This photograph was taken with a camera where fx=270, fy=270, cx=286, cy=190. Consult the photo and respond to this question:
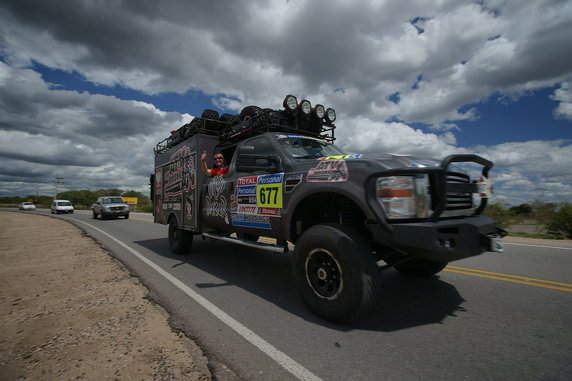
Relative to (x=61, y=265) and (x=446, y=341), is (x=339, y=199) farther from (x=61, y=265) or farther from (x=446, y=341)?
(x=61, y=265)

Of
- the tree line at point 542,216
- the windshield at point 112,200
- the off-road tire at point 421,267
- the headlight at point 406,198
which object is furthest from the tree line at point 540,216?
the windshield at point 112,200

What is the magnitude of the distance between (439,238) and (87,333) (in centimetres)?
325

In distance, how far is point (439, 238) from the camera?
2.24 metres

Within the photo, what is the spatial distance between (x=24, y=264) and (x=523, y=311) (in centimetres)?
816

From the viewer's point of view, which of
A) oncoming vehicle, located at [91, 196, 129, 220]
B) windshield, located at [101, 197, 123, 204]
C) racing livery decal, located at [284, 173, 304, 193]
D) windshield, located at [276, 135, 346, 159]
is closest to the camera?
racing livery decal, located at [284, 173, 304, 193]

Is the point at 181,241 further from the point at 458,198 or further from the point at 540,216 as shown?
the point at 540,216

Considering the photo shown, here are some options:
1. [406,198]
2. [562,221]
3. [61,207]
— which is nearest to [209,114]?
[406,198]

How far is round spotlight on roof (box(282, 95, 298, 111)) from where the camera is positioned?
4.52m

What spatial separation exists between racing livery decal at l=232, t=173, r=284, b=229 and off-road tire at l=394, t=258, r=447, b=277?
1.98 metres

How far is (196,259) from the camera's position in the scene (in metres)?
5.59

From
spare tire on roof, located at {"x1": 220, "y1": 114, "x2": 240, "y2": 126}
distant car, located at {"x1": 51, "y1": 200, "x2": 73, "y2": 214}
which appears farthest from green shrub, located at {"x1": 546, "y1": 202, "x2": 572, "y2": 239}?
distant car, located at {"x1": 51, "y1": 200, "x2": 73, "y2": 214}

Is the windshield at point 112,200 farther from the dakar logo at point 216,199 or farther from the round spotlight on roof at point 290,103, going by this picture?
the round spotlight on roof at point 290,103

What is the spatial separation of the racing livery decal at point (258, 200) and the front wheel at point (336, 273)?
780mm

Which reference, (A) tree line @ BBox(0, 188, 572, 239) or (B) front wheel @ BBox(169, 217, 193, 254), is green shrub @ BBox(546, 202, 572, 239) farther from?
(B) front wheel @ BBox(169, 217, 193, 254)
